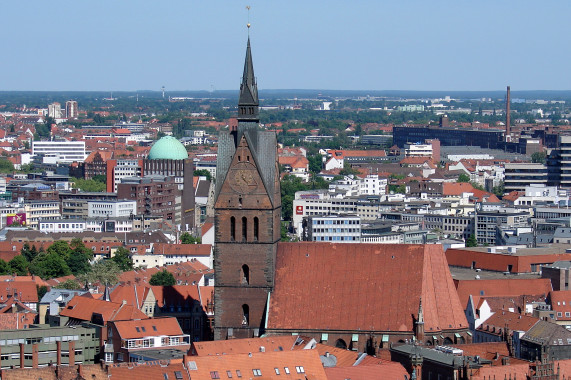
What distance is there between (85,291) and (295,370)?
1615 inches

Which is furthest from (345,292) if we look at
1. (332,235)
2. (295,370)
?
(332,235)

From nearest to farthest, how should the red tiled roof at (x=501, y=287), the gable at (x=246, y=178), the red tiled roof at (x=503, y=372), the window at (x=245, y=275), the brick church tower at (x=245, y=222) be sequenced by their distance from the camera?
the red tiled roof at (x=503, y=372), the gable at (x=246, y=178), the brick church tower at (x=245, y=222), the window at (x=245, y=275), the red tiled roof at (x=501, y=287)

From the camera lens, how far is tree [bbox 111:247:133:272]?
14625cm

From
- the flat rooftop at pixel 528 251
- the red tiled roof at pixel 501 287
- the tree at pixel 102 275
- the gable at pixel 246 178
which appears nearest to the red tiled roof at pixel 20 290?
the tree at pixel 102 275

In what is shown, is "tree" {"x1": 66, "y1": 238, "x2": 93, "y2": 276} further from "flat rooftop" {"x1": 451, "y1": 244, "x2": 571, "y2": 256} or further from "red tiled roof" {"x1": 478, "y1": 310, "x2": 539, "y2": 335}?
"red tiled roof" {"x1": 478, "y1": 310, "x2": 539, "y2": 335}

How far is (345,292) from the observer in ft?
292

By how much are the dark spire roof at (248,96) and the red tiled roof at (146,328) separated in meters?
14.5

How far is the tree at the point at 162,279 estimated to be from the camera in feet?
427

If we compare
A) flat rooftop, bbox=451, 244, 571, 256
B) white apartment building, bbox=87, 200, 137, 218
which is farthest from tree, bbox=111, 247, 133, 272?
white apartment building, bbox=87, 200, 137, 218

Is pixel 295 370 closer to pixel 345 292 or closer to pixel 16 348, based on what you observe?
pixel 345 292

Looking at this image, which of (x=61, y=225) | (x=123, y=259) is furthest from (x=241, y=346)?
(x=61, y=225)

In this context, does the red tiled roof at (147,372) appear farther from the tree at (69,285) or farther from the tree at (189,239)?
the tree at (189,239)

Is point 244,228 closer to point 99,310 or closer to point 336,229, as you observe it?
point 99,310

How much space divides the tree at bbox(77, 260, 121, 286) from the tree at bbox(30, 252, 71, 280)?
3091 mm
